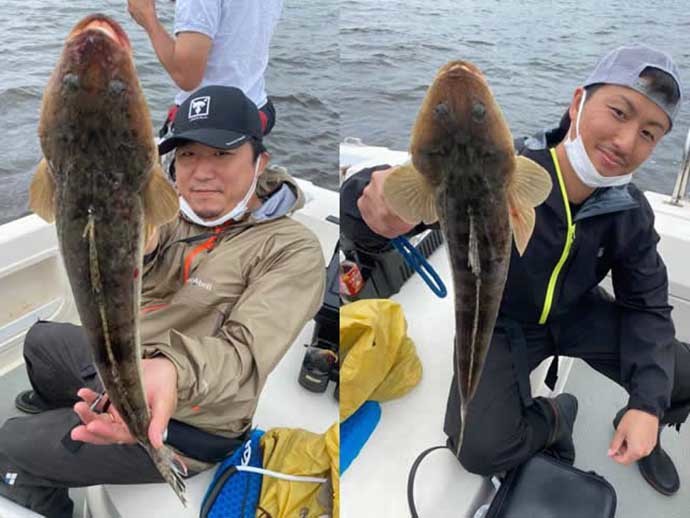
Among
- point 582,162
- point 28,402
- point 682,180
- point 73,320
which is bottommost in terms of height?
point 28,402

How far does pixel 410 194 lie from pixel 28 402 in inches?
89.5

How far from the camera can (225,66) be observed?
3.61 feet

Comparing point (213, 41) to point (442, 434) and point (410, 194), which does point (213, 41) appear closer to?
point (410, 194)

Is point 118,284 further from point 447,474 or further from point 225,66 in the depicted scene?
point 447,474

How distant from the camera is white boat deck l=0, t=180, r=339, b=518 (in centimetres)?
167

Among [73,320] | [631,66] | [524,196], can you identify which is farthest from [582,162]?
[73,320]

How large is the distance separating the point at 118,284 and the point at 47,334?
1.38 m

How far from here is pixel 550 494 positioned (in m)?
1.82

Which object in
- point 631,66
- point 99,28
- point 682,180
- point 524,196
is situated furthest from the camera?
point 682,180

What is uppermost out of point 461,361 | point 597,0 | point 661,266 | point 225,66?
point 597,0

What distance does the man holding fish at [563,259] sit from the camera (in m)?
0.65

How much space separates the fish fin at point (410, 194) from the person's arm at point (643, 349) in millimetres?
1067

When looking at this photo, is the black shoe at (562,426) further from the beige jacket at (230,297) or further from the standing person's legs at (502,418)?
the beige jacket at (230,297)

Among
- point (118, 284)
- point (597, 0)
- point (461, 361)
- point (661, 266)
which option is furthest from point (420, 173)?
point (661, 266)
